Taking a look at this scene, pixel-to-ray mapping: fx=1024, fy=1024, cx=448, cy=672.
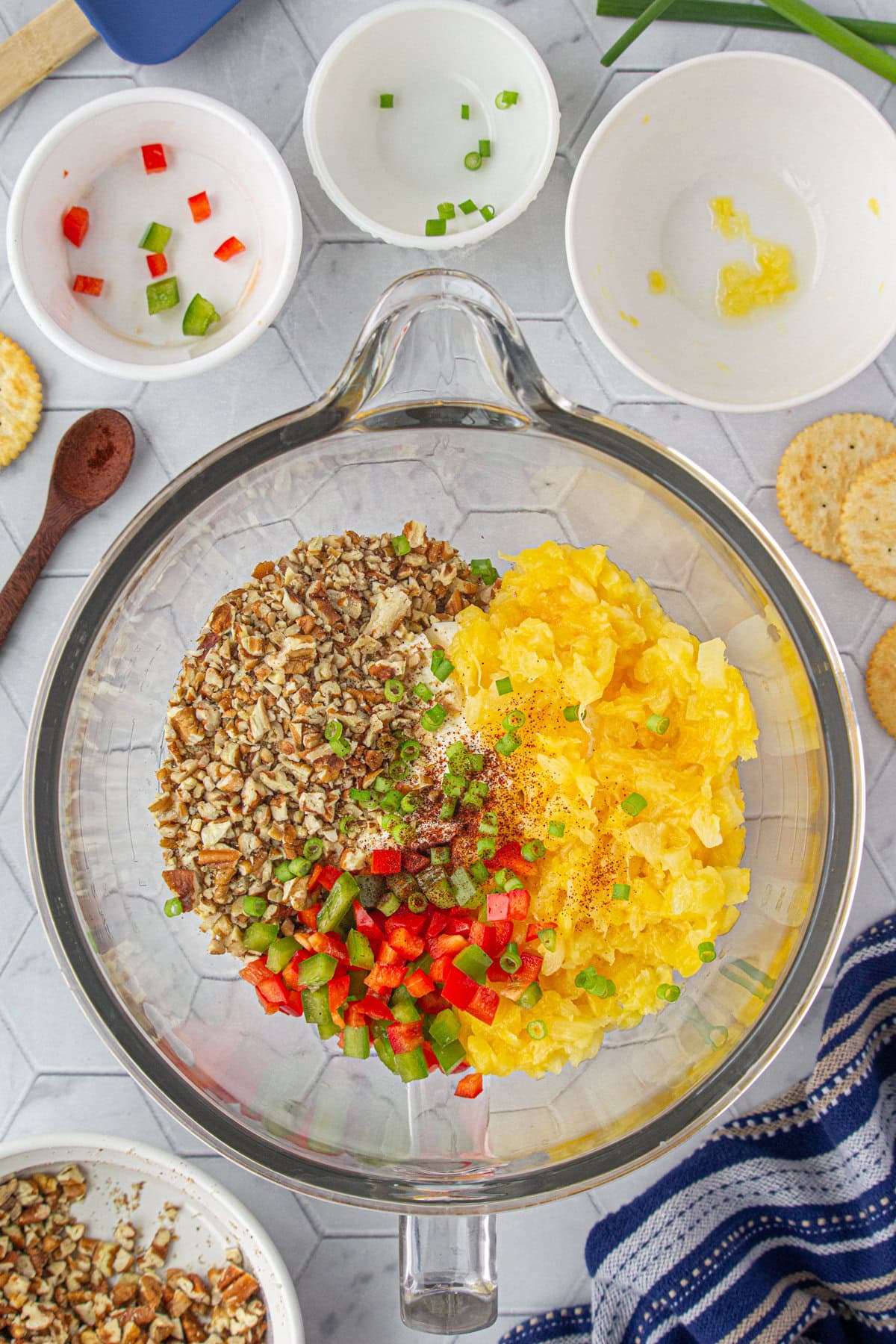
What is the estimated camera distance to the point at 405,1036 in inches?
62.5

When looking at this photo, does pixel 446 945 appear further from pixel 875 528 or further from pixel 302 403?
pixel 875 528

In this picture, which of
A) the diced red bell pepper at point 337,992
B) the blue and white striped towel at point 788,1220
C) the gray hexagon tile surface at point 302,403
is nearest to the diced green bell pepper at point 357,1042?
the diced red bell pepper at point 337,992

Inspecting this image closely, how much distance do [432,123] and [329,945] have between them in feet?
5.30

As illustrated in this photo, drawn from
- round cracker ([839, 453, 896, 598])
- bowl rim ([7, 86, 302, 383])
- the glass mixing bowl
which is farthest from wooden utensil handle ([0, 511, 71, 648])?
round cracker ([839, 453, 896, 598])

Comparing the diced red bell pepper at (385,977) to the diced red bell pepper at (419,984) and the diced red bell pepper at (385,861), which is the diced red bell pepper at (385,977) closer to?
the diced red bell pepper at (419,984)

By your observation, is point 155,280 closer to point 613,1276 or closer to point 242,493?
point 242,493

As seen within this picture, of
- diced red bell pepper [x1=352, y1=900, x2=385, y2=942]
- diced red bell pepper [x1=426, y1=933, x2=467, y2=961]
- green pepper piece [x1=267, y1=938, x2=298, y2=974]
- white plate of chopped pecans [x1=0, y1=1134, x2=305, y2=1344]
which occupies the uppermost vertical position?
green pepper piece [x1=267, y1=938, x2=298, y2=974]

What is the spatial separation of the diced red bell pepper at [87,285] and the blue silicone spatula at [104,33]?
372 mm

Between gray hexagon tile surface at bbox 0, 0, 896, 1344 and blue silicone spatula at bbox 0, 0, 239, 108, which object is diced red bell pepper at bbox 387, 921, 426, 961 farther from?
blue silicone spatula at bbox 0, 0, 239, 108

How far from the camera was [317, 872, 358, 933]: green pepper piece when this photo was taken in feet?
5.25

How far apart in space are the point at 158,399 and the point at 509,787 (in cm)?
108

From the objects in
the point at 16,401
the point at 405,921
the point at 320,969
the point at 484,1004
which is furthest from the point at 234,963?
the point at 16,401

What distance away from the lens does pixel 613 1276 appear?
202 cm

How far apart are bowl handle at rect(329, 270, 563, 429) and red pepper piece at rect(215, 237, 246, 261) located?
569 millimetres
